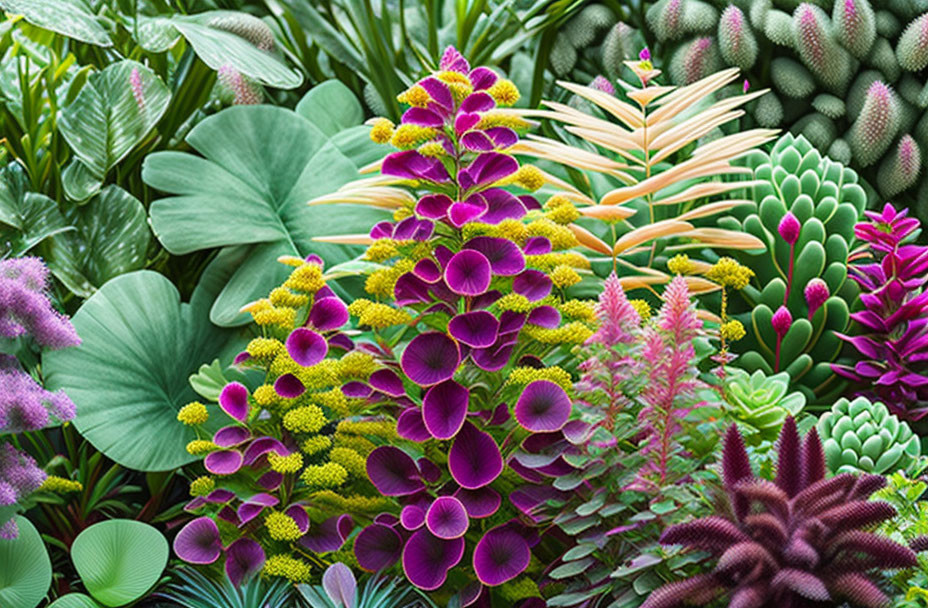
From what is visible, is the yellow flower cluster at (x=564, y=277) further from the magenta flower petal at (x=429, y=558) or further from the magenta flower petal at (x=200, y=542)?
the magenta flower petal at (x=200, y=542)

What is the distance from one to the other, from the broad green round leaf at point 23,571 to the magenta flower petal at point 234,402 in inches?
14.9

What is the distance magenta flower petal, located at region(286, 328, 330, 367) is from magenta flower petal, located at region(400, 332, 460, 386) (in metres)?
0.13

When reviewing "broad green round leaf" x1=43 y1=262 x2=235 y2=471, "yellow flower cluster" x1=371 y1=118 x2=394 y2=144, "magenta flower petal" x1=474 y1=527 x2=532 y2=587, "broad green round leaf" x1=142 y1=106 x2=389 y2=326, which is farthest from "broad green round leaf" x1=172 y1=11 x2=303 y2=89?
"magenta flower petal" x1=474 y1=527 x2=532 y2=587

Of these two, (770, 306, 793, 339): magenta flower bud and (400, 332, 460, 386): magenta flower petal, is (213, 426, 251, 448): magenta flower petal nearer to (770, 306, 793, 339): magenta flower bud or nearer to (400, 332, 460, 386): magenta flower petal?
(400, 332, 460, 386): magenta flower petal

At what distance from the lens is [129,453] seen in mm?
1692

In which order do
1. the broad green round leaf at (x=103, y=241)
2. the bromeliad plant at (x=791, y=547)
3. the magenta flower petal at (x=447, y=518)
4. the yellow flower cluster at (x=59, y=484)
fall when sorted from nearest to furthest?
1. the bromeliad plant at (x=791, y=547)
2. the magenta flower petal at (x=447, y=518)
3. the yellow flower cluster at (x=59, y=484)
4. the broad green round leaf at (x=103, y=241)

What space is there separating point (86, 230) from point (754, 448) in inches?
52.8

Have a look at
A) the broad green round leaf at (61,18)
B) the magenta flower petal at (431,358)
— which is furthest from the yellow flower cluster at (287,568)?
the broad green round leaf at (61,18)

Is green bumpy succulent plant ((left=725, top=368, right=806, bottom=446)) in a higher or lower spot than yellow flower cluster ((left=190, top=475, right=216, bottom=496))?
higher

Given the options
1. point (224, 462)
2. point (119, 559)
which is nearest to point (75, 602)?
point (119, 559)

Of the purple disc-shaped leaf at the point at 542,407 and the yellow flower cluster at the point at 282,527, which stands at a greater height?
the purple disc-shaped leaf at the point at 542,407

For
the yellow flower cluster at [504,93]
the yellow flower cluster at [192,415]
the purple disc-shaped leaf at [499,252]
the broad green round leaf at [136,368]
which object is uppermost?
the yellow flower cluster at [504,93]

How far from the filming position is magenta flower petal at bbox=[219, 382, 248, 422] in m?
1.42

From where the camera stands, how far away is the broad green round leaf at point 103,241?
1926 millimetres
